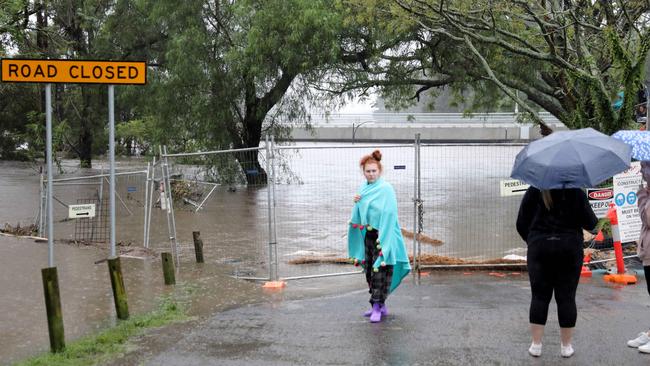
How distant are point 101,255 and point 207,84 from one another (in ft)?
46.1

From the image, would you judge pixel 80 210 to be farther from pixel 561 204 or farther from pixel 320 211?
pixel 561 204

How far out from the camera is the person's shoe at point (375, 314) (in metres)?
7.16

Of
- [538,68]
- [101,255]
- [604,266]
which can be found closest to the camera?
[604,266]

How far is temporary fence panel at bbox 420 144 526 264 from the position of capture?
13.3m

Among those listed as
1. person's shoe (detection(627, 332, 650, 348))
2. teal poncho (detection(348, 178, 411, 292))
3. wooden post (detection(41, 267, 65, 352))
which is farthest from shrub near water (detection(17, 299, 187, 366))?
person's shoe (detection(627, 332, 650, 348))

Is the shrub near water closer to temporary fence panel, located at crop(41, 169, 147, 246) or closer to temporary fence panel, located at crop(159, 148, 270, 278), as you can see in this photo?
temporary fence panel, located at crop(159, 148, 270, 278)

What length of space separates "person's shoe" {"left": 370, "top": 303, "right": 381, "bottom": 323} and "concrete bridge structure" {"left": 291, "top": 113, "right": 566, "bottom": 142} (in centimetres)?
5392

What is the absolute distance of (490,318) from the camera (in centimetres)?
723

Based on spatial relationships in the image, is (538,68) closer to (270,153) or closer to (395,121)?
(270,153)

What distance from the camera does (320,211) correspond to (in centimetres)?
1755

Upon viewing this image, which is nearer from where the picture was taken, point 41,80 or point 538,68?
point 41,80

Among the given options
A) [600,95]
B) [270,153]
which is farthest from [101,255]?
[600,95]

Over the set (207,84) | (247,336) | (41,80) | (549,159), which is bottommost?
(247,336)

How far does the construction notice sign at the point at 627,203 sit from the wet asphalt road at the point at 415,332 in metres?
1.17
